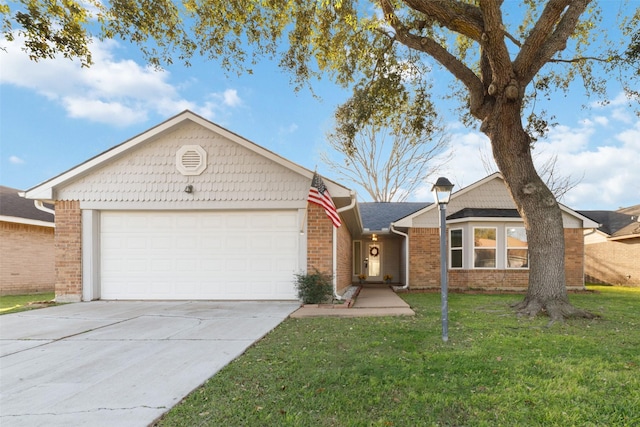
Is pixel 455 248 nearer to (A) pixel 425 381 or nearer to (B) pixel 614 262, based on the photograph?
(B) pixel 614 262

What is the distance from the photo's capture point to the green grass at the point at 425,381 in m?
2.74

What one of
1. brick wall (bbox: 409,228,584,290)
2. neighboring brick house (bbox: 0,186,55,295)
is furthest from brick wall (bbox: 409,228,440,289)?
neighboring brick house (bbox: 0,186,55,295)

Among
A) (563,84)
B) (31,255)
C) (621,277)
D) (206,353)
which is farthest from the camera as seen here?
(621,277)

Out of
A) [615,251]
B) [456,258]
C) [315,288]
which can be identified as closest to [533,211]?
[315,288]

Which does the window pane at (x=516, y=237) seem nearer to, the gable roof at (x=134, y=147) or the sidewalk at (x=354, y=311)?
the sidewalk at (x=354, y=311)

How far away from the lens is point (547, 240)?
7.22 metres

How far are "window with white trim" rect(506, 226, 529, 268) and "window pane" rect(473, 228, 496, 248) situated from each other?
1.75 feet

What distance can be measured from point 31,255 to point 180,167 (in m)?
8.23

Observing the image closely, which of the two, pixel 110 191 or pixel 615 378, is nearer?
pixel 615 378

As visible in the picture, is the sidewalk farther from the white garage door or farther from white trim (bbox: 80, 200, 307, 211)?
white trim (bbox: 80, 200, 307, 211)

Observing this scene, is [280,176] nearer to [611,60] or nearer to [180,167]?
[180,167]

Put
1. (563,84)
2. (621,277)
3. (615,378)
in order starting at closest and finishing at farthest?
(615,378), (563,84), (621,277)

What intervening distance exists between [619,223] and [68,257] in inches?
950

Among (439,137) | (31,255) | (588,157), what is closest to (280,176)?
(31,255)
